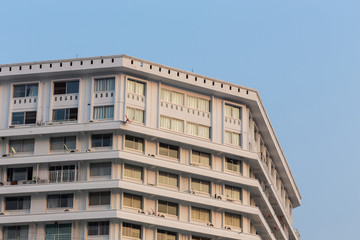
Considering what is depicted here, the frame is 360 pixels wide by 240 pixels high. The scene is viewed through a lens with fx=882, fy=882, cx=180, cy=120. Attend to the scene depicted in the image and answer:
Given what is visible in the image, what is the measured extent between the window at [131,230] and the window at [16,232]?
8114 millimetres

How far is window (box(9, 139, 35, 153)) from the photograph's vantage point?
74750 millimetres

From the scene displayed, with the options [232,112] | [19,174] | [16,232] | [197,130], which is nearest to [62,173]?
[19,174]

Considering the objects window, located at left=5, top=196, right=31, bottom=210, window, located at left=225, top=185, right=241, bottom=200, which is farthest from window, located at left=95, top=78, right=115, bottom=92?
window, located at left=225, top=185, right=241, bottom=200

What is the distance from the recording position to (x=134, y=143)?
7388 centimetres

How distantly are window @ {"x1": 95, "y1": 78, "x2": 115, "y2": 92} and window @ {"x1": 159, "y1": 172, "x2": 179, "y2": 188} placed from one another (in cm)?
844

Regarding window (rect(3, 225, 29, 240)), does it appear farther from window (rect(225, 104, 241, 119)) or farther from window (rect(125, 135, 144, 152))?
window (rect(225, 104, 241, 119))

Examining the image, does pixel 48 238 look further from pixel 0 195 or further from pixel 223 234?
pixel 223 234

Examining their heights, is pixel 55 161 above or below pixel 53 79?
below

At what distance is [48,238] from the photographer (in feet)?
235

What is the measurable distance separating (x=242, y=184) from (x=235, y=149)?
3.14 m

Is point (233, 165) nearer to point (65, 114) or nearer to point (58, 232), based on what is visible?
point (65, 114)

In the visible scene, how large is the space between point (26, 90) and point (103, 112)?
295 inches

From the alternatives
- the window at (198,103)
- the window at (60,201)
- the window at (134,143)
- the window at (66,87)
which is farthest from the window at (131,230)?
the window at (66,87)

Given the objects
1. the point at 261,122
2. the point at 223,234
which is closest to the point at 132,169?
the point at 223,234
